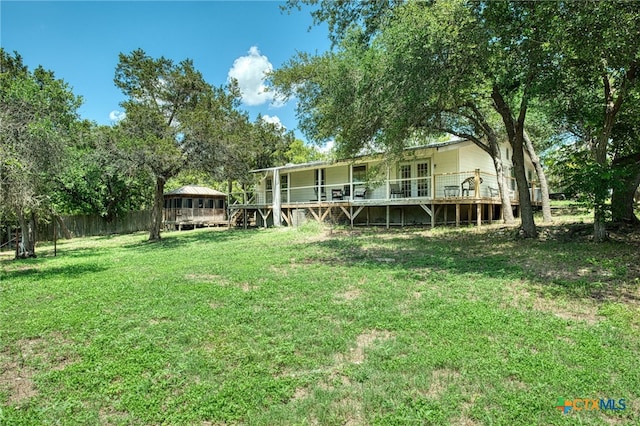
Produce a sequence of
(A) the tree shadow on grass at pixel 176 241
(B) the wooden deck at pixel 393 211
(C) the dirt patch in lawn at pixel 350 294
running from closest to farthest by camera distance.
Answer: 1. (C) the dirt patch in lawn at pixel 350 294
2. (A) the tree shadow on grass at pixel 176 241
3. (B) the wooden deck at pixel 393 211

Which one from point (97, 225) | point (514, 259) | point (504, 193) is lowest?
point (514, 259)

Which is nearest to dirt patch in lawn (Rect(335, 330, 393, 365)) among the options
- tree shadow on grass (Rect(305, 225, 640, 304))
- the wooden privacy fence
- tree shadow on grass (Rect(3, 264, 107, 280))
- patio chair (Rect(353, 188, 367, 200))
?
tree shadow on grass (Rect(305, 225, 640, 304))

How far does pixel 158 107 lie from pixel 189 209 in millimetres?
12931

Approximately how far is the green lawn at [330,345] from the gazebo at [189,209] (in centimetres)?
2059

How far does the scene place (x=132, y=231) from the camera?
26.5 meters

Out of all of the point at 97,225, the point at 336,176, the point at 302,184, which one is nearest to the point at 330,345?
the point at 336,176

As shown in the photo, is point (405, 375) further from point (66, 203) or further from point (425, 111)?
point (66, 203)

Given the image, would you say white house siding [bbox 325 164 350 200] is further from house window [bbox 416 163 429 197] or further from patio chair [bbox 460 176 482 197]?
patio chair [bbox 460 176 482 197]

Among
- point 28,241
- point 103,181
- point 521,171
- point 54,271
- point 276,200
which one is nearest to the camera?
point 54,271

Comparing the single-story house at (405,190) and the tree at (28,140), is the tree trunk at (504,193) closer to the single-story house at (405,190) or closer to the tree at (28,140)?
the single-story house at (405,190)

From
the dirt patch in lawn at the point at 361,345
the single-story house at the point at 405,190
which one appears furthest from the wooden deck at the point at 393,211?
the dirt patch in lawn at the point at 361,345

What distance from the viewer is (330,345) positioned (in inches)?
154

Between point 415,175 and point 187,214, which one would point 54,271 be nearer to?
point 415,175

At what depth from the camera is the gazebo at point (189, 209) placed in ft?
91.4
